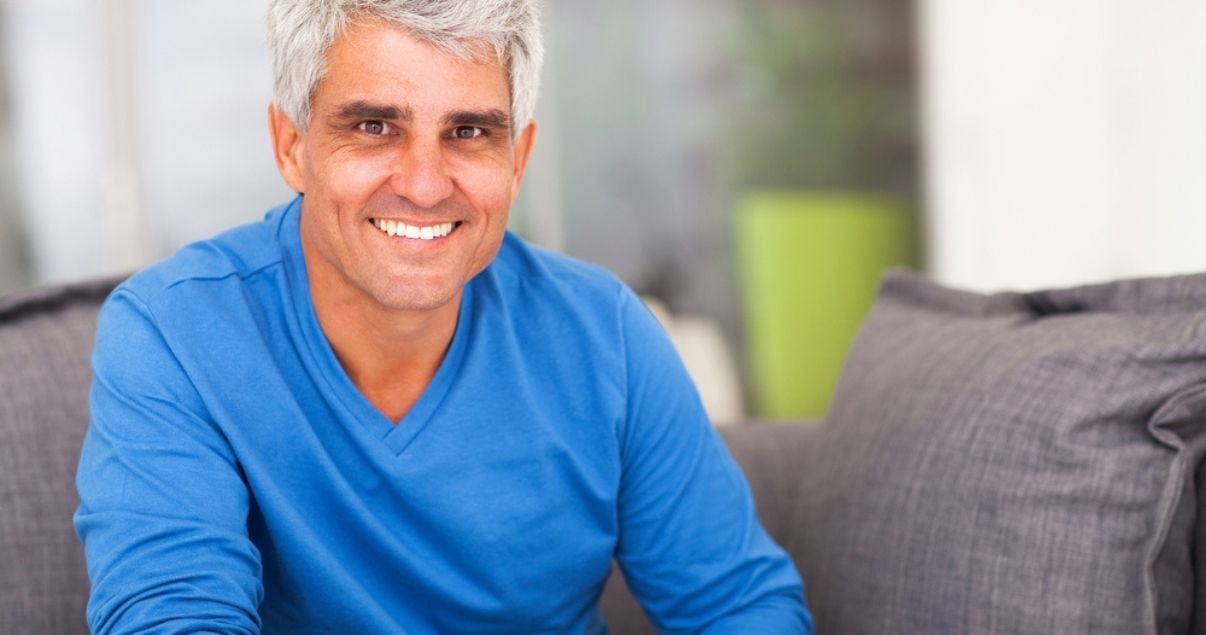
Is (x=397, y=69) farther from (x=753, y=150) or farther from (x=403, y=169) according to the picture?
(x=753, y=150)

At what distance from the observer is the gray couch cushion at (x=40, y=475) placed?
1454mm

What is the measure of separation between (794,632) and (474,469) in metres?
0.39

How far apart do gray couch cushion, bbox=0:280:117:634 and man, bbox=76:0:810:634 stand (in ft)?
0.69

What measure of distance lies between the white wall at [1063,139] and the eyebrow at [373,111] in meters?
2.39

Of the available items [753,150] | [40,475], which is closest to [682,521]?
[40,475]

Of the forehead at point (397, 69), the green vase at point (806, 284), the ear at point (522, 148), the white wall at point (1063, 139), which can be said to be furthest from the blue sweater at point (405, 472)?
the green vase at point (806, 284)

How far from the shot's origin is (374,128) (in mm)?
1355

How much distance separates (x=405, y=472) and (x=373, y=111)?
0.37 m

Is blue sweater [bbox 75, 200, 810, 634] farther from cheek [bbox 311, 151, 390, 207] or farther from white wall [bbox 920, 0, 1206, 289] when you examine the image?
white wall [bbox 920, 0, 1206, 289]

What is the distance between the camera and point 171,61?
4422mm

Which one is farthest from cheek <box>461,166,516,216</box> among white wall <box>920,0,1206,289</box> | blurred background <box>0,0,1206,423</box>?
white wall <box>920,0,1206,289</box>

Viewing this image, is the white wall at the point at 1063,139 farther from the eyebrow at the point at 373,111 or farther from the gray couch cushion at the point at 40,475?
the gray couch cushion at the point at 40,475

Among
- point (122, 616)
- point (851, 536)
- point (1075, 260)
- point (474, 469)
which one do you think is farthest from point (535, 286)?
point (1075, 260)

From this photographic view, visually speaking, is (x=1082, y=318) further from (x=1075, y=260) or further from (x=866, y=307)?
(x=866, y=307)
